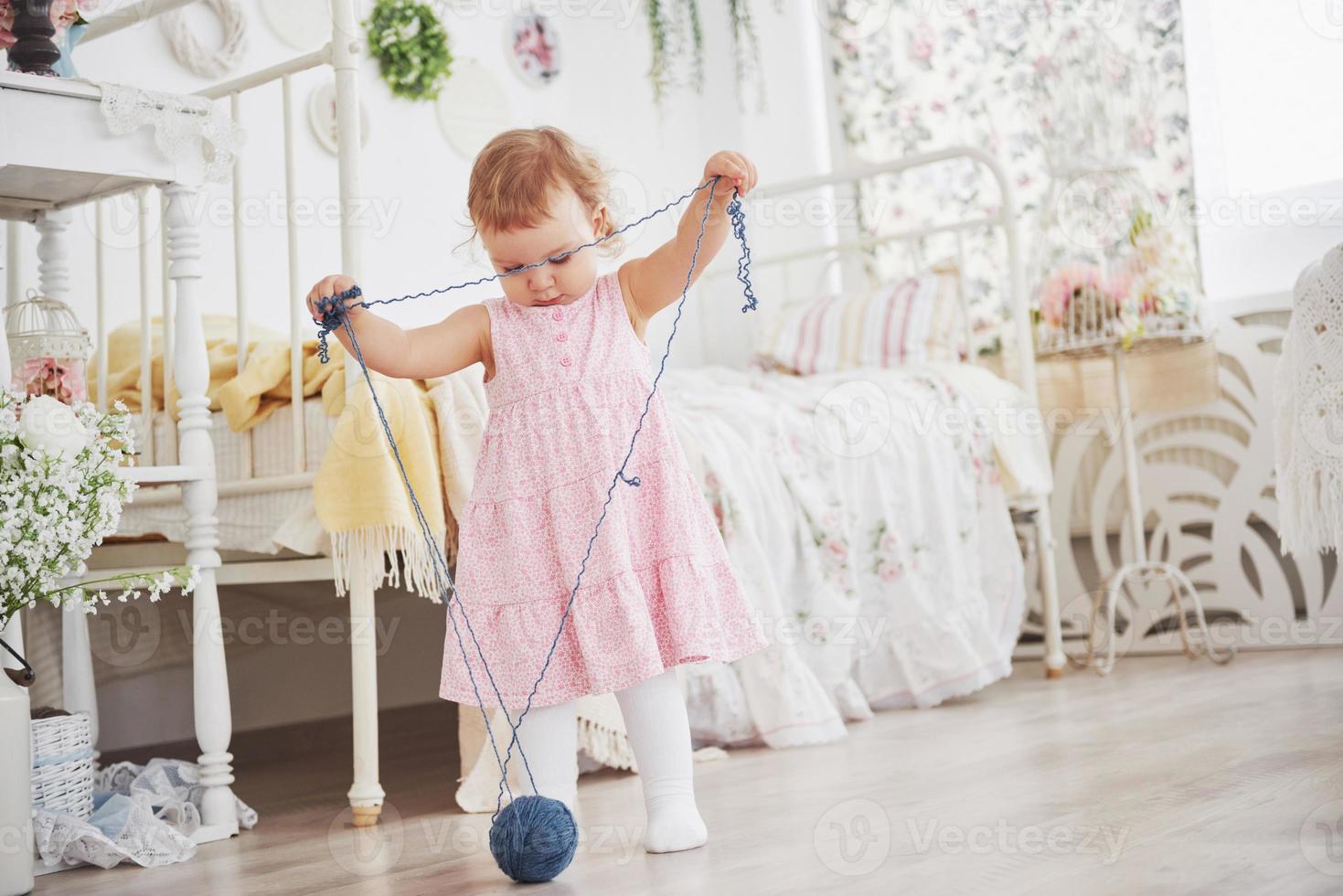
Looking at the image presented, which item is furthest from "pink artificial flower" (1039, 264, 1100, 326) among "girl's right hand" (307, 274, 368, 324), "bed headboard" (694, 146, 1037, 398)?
"girl's right hand" (307, 274, 368, 324)

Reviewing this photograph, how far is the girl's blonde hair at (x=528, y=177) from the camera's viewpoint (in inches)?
55.2

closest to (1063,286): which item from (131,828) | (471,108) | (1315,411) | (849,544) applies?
(849,544)

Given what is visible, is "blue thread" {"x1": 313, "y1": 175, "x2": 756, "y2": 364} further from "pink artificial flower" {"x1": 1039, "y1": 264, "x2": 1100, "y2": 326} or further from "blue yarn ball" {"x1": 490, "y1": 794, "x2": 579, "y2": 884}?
"pink artificial flower" {"x1": 1039, "y1": 264, "x2": 1100, "y2": 326}

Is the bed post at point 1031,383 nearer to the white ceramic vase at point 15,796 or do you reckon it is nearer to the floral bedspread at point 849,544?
the floral bedspread at point 849,544

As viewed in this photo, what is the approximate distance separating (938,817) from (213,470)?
100cm

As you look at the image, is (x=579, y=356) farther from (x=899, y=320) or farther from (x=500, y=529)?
(x=899, y=320)

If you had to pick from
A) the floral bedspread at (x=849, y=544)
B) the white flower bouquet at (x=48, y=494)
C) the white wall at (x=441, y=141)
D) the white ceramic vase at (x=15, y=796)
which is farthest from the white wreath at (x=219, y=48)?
the white ceramic vase at (x=15, y=796)

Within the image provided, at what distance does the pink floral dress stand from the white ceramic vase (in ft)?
1.42

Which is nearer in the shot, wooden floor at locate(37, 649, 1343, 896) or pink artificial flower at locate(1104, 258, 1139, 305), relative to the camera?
wooden floor at locate(37, 649, 1343, 896)

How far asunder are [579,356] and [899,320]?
1.83 metres

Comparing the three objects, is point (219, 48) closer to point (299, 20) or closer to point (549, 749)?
point (299, 20)

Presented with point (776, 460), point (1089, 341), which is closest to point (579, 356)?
point (776, 460)

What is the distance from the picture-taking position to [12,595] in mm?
1403

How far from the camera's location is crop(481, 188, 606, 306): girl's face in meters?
1.41
